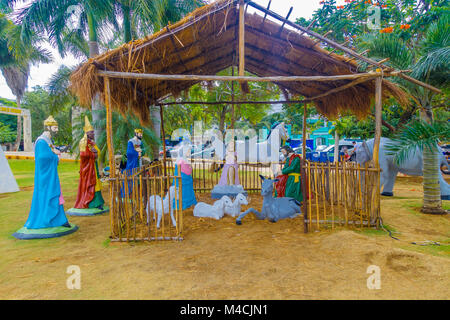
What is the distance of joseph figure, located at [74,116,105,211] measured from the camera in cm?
636

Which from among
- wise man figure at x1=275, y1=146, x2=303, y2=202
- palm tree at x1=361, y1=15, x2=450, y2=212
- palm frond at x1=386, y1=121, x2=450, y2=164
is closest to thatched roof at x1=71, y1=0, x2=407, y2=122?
palm frond at x1=386, y1=121, x2=450, y2=164

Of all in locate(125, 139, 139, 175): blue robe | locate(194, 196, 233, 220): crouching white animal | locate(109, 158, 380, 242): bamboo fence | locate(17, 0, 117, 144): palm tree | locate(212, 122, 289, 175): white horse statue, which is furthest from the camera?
locate(212, 122, 289, 175): white horse statue

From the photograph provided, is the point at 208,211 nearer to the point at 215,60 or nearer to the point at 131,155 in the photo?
the point at 131,155

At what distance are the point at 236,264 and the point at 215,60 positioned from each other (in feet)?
16.0

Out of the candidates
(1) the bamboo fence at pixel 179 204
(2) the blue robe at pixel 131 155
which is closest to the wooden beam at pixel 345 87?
(1) the bamboo fence at pixel 179 204

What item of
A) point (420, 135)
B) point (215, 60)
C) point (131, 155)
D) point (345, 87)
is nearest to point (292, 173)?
point (345, 87)

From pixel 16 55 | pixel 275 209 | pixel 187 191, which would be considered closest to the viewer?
pixel 275 209

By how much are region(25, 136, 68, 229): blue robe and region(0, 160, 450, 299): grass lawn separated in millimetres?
384

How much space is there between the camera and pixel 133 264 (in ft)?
12.0

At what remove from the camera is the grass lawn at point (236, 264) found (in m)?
2.91

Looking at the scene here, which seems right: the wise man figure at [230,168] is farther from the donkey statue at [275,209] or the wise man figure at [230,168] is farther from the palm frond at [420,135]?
the palm frond at [420,135]

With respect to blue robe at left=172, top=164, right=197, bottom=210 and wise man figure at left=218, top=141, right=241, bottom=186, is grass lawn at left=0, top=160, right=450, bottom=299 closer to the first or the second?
blue robe at left=172, top=164, right=197, bottom=210

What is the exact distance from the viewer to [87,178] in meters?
6.44

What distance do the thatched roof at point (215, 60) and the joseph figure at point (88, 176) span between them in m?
1.09
